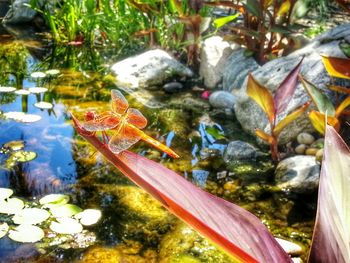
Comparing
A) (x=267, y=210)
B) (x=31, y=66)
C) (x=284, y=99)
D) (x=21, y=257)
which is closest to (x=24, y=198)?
(x=21, y=257)

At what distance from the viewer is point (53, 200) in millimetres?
1794

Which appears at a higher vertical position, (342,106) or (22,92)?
(342,106)

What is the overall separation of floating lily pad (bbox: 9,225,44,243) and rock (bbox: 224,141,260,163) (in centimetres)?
114

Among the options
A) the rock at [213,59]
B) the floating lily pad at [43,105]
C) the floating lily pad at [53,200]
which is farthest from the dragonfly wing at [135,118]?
the rock at [213,59]

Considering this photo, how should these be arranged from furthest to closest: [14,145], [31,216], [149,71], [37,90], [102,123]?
[149,71], [37,90], [14,145], [31,216], [102,123]

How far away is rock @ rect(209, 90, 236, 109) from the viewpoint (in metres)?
3.09

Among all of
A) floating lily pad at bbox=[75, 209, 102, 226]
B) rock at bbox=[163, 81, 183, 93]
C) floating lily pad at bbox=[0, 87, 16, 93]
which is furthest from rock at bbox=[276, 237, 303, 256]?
floating lily pad at bbox=[0, 87, 16, 93]

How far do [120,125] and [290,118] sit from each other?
5.37 ft

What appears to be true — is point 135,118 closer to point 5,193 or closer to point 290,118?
point 5,193

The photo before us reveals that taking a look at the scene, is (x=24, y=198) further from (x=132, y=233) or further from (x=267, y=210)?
(x=267, y=210)

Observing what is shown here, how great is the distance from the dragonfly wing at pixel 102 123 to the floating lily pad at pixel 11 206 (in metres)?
1.26

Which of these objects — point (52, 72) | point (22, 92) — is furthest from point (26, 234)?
point (52, 72)

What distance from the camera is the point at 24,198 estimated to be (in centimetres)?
185

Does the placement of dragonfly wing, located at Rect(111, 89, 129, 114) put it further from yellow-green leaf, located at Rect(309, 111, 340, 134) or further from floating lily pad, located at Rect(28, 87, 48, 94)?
floating lily pad, located at Rect(28, 87, 48, 94)
